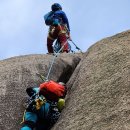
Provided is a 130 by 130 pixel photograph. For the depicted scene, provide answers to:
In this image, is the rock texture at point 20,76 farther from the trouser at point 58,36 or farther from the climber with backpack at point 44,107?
the trouser at point 58,36

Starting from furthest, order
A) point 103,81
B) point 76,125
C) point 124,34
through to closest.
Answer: point 124,34 < point 103,81 < point 76,125

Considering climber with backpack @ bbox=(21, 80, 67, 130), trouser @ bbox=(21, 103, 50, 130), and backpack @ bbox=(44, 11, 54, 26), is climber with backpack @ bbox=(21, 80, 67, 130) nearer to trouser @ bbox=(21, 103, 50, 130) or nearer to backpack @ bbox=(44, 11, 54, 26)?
trouser @ bbox=(21, 103, 50, 130)

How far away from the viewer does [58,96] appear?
11539mm

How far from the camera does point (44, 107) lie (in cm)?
1149

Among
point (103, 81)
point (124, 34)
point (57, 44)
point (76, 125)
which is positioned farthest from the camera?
point (57, 44)

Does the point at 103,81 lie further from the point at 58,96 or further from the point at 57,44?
the point at 57,44

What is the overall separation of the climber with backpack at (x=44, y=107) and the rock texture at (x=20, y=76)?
575mm

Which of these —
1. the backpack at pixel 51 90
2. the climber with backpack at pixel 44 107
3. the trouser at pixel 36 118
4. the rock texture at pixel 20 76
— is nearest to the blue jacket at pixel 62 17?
the rock texture at pixel 20 76

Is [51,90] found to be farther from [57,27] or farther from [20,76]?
[57,27]

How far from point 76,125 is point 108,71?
1.97 metres

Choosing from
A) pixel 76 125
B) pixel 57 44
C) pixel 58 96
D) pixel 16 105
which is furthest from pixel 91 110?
pixel 57 44

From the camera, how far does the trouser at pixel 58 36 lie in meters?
17.9

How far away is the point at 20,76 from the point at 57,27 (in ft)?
17.0

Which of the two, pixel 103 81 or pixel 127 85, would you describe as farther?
pixel 103 81
